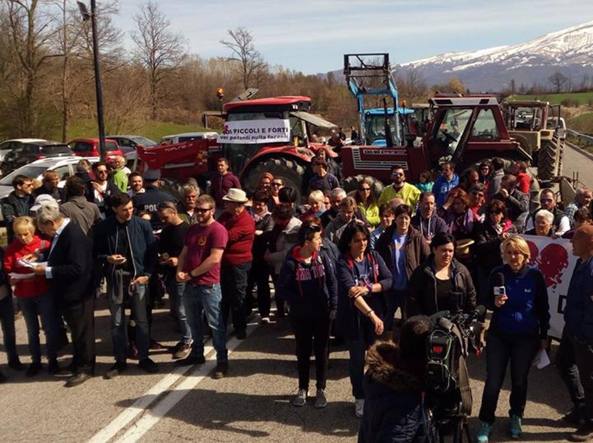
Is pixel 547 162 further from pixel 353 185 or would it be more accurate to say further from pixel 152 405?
pixel 152 405

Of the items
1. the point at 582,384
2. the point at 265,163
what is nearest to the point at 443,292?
the point at 582,384

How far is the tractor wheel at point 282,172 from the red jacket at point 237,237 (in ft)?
16.3

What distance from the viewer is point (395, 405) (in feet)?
8.93

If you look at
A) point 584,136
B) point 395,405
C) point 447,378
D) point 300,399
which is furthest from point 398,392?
point 584,136

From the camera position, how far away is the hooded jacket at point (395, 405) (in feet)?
8.87

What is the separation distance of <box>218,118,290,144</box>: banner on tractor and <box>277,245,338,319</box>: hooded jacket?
7.40m

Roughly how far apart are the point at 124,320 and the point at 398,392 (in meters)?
3.97

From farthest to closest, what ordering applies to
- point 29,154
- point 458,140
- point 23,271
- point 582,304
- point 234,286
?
point 29,154 → point 458,140 → point 234,286 → point 23,271 → point 582,304

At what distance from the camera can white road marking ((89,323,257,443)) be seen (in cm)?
488

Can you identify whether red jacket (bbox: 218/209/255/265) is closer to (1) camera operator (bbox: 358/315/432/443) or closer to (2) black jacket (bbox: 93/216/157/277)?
(2) black jacket (bbox: 93/216/157/277)

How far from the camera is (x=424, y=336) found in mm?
2826

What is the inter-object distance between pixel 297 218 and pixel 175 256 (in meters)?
1.48

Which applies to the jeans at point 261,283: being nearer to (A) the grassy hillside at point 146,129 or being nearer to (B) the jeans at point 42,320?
(B) the jeans at point 42,320

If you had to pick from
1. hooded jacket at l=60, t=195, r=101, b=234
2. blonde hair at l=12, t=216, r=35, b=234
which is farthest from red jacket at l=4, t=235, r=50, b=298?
hooded jacket at l=60, t=195, r=101, b=234
